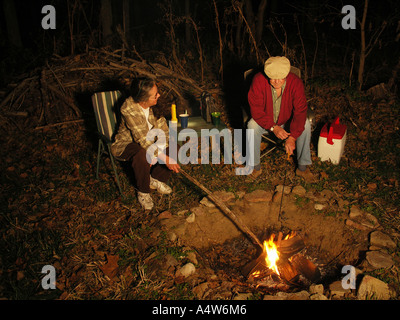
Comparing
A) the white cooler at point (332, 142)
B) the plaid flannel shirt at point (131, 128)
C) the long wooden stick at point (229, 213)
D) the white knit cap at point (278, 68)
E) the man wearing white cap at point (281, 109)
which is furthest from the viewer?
the white cooler at point (332, 142)

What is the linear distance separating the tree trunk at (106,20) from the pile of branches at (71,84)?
1.45 m

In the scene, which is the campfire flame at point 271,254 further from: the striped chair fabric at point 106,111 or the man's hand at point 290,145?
the striped chair fabric at point 106,111

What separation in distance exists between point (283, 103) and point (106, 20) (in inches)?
228

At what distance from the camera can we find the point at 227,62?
7.70m

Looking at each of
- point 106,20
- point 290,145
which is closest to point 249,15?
point 106,20

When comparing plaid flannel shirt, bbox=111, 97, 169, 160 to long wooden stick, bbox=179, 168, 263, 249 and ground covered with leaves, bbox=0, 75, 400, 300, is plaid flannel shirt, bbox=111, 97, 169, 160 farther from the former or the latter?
ground covered with leaves, bbox=0, 75, 400, 300

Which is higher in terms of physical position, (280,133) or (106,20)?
(106,20)

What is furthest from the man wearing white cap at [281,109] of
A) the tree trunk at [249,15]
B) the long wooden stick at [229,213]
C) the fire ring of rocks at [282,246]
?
the tree trunk at [249,15]

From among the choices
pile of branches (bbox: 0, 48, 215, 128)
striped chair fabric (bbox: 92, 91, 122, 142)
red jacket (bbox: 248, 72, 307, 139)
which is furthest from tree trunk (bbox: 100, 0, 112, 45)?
red jacket (bbox: 248, 72, 307, 139)

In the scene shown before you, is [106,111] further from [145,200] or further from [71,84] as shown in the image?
[71,84]

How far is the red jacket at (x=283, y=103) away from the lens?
4.43 meters

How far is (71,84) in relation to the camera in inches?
263

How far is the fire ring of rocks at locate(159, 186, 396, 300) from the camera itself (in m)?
3.27

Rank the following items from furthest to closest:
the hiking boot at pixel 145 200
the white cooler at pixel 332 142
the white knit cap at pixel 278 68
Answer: the white cooler at pixel 332 142 → the hiking boot at pixel 145 200 → the white knit cap at pixel 278 68
